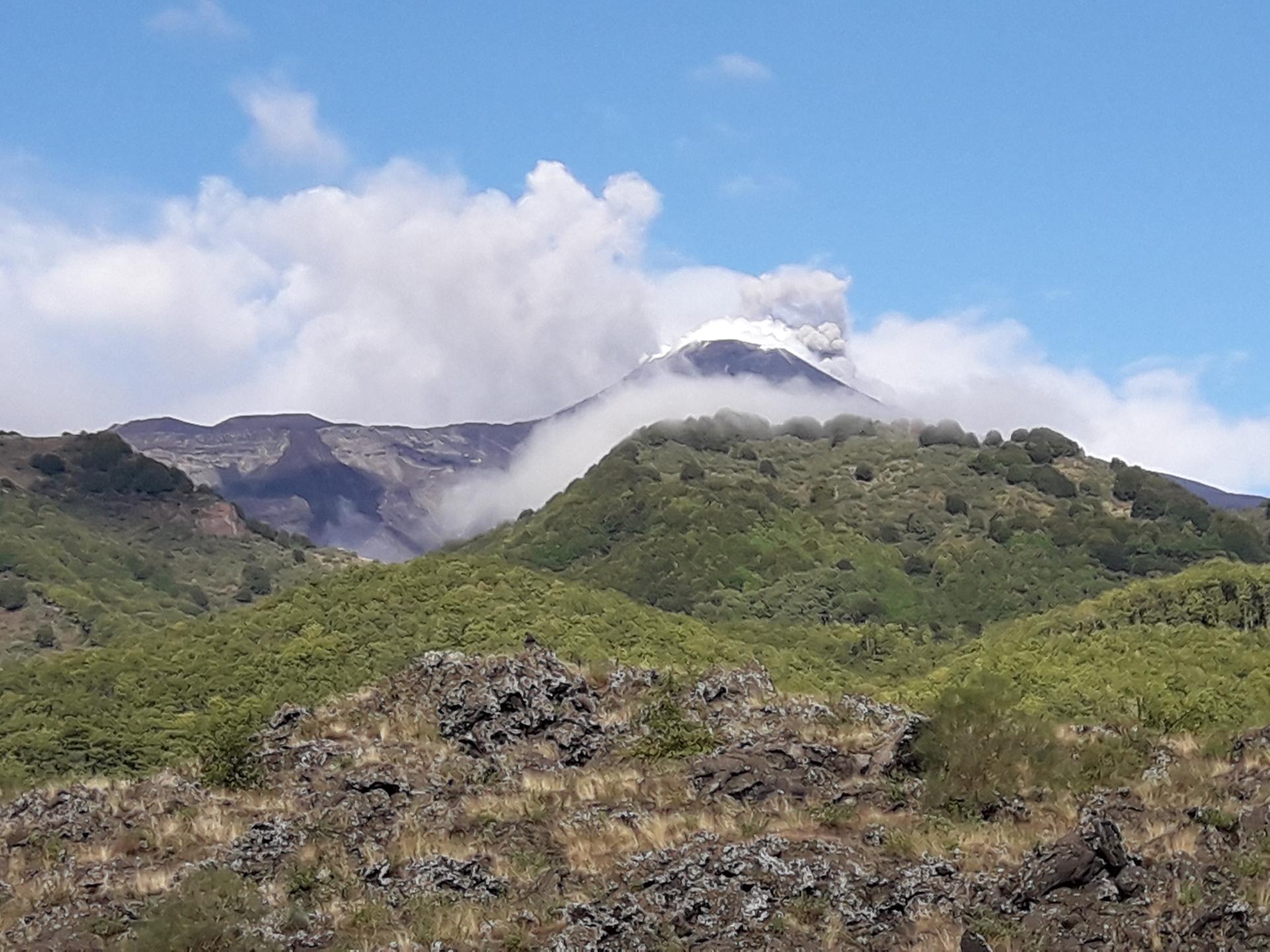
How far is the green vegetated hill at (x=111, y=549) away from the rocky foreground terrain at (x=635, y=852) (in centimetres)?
6480

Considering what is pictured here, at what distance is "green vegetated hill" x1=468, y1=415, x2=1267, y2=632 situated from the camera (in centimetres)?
9075

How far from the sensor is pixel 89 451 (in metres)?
130

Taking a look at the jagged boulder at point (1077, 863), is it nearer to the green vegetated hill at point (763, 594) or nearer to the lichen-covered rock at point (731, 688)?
the green vegetated hill at point (763, 594)

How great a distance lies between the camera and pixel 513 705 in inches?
930

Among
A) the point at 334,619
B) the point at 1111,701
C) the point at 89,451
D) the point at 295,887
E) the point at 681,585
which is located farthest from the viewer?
the point at 89,451

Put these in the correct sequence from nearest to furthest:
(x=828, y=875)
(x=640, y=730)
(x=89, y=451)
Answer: (x=828, y=875) → (x=640, y=730) → (x=89, y=451)

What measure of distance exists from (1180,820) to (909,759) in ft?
16.1

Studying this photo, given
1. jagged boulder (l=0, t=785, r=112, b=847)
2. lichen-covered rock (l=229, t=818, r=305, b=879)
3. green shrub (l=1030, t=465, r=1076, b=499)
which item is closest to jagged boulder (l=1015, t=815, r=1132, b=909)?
lichen-covered rock (l=229, t=818, r=305, b=879)

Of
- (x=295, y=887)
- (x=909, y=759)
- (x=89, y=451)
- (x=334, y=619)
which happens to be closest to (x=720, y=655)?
(x=334, y=619)

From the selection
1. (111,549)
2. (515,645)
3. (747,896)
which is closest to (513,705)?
(747,896)

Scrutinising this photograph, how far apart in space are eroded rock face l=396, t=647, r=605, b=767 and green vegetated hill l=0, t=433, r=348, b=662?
58849mm

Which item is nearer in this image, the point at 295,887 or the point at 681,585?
the point at 295,887

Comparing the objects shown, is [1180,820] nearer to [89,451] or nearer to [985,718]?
[985,718]

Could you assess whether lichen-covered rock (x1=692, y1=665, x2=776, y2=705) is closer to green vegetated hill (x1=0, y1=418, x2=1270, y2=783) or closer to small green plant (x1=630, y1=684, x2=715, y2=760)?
small green plant (x1=630, y1=684, x2=715, y2=760)
